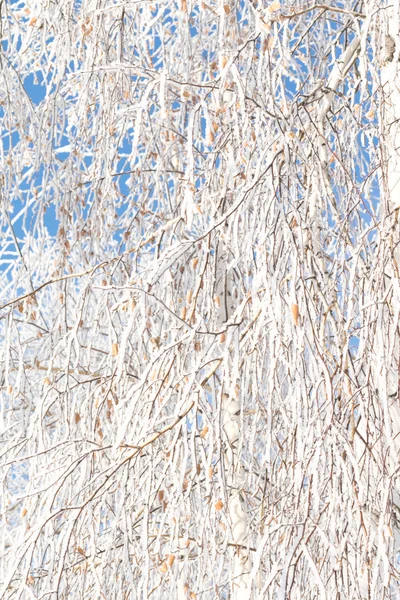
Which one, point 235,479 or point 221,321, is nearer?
point 235,479

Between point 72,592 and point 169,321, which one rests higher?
point 169,321

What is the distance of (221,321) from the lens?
3322mm

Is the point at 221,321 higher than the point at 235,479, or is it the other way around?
the point at 221,321

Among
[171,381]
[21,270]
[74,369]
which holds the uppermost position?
[21,270]

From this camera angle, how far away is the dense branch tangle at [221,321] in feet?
6.07

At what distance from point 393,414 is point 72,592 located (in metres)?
1.29

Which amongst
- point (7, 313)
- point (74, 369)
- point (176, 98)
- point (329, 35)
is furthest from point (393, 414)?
point (329, 35)

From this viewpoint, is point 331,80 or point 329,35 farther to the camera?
point 329,35

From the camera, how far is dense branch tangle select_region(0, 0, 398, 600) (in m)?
1.85

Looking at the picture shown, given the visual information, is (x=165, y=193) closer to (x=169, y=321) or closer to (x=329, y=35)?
(x=169, y=321)

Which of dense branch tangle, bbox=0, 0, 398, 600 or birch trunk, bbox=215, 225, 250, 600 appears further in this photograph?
birch trunk, bbox=215, 225, 250, 600

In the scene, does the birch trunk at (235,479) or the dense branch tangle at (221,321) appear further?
the birch trunk at (235,479)

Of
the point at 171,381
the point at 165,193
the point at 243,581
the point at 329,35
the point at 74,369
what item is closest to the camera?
the point at 171,381

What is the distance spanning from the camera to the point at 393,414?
8.00ft
